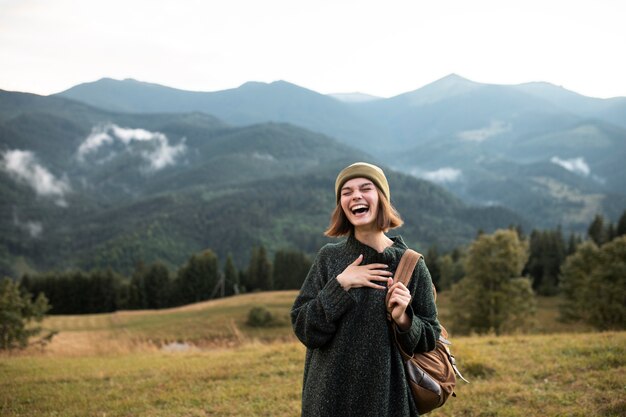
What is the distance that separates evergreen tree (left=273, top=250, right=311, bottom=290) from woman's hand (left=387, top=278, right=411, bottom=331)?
84.4 metres

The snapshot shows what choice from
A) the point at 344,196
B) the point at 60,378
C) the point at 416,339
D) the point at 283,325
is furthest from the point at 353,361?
the point at 283,325

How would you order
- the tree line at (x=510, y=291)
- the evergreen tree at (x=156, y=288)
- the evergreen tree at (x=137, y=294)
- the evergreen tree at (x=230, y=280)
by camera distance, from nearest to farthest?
the tree line at (x=510, y=291) → the evergreen tree at (x=137, y=294) → the evergreen tree at (x=156, y=288) → the evergreen tree at (x=230, y=280)

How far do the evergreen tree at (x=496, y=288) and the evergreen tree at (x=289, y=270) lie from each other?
184 ft

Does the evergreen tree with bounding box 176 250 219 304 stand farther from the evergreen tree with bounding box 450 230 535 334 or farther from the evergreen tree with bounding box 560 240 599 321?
the evergreen tree with bounding box 560 240 599 321

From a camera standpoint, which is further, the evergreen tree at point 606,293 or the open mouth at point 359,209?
the evergreen tree at point 606,293

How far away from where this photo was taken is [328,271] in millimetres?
3893

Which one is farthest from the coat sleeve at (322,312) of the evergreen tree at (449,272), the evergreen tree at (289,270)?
the evergreen tree at (289,270)

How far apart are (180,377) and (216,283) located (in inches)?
3138

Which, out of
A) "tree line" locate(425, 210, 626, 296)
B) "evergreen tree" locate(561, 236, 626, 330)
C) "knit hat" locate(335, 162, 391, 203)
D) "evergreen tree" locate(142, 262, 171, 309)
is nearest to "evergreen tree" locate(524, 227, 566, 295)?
"tree line" locate(425, 210, 626, 296)

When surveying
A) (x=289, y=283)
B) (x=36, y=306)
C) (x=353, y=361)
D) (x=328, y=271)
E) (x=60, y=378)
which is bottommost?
(x=289, y=283)

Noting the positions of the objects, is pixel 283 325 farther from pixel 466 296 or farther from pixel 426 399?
pixel 426 399

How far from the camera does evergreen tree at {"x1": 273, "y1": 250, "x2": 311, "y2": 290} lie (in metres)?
88.4

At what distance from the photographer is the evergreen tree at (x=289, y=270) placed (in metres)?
88.4

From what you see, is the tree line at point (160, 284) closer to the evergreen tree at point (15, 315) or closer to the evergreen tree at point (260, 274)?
the evergreen tree at point (260, 274)
